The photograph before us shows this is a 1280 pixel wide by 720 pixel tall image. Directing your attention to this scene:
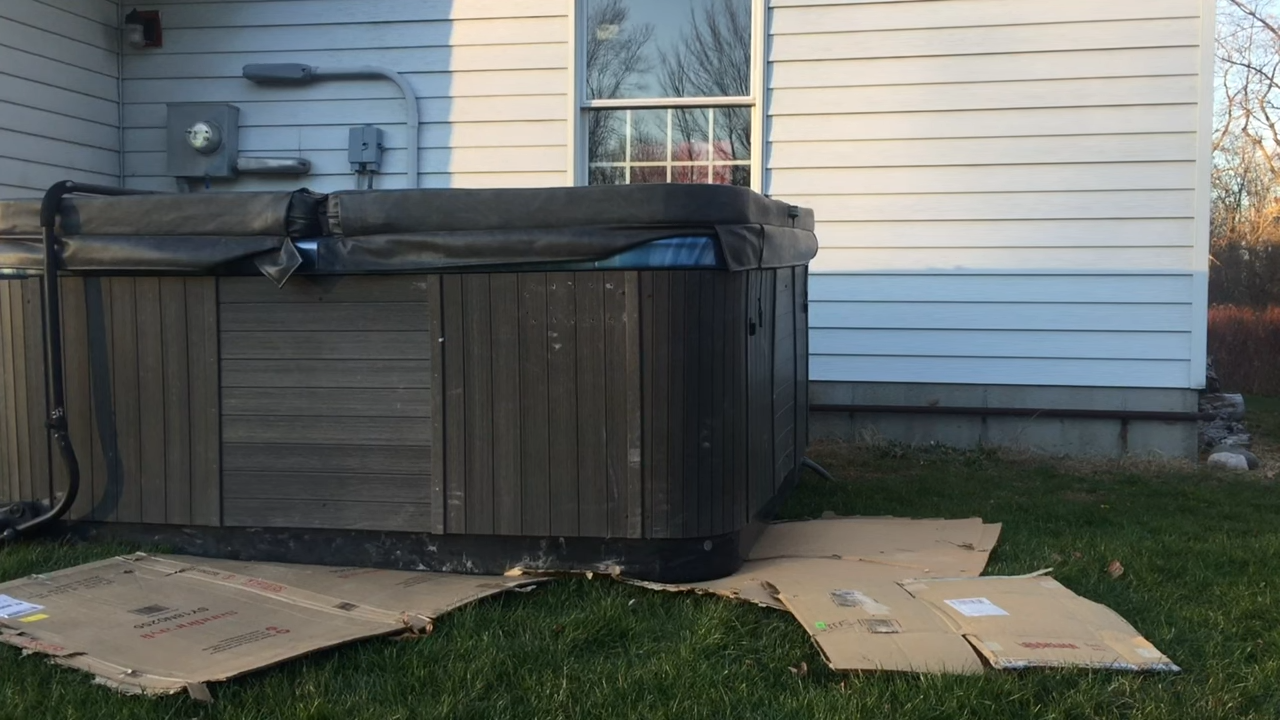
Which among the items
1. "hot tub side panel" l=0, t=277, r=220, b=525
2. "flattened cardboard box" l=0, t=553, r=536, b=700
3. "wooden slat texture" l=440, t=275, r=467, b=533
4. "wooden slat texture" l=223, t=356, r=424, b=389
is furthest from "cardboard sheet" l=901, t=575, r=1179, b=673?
"hot tub side panel" l=0, t=277, r=220, b=525

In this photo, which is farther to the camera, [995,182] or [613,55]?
[613,55]

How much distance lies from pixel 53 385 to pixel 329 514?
1.14 meters

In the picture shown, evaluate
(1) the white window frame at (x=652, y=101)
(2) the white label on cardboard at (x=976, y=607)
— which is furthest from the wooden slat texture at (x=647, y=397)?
(1) the white window frame at (x=652, y=101)

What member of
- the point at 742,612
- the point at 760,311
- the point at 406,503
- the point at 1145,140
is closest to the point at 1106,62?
the point at 1145,140

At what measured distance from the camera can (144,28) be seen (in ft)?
23.0

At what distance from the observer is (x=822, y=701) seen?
8.46ft

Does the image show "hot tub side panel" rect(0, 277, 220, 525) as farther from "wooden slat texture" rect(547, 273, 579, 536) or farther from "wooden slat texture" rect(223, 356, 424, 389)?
"wooden slat texture" rect(547, 273, 579, 536)

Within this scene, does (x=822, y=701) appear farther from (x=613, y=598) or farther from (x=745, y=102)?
(x=745, y=102)

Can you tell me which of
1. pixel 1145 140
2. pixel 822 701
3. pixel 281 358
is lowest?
pixel 822 701

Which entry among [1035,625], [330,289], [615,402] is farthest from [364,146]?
[1035,625]

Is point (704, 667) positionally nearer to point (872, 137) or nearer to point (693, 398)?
point (693, 398)

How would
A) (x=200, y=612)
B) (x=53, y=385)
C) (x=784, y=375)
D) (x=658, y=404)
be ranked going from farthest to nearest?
1. (x=784, y=375)
2. (x=53, y=385)
3. (x=658, y=404)
4. (x=200, y=612)

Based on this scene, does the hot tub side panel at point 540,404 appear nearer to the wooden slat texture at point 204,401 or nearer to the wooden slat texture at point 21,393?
the wooden slat texture at point 204,401

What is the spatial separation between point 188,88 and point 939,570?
6.00 metres
